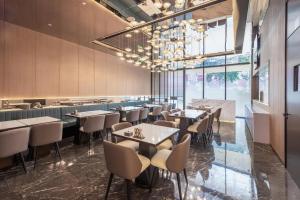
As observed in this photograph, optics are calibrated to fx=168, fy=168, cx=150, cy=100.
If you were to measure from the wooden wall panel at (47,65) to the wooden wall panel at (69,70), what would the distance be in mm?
196

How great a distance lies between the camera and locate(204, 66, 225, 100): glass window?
9.76 meters

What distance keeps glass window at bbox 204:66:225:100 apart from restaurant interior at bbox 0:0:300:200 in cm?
6

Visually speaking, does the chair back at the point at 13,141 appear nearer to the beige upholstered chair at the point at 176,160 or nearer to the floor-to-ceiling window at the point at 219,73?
the beige upholstered chair at the point at 176,160

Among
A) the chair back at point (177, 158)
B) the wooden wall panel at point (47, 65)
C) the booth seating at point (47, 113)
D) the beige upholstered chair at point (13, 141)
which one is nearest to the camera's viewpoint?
the chair back at point (177, 158)

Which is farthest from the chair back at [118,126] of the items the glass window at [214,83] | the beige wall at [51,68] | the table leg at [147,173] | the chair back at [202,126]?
the glass window at [214,83]

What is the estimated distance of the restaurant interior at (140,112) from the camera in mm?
2502

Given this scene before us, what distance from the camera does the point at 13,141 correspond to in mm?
2717

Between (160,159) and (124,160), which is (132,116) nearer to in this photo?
(160,159)

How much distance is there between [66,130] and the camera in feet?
17.1

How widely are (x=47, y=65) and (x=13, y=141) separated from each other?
5.50 metres

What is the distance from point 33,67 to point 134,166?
271 inches

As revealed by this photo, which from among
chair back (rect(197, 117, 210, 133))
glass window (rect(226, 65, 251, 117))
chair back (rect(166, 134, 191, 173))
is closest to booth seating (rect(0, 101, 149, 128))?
chair back (rect(197, 117, 210, 133))

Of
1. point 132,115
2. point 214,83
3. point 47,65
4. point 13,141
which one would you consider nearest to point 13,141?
point 13,141

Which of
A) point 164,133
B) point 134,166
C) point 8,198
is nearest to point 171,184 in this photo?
point 164,133
